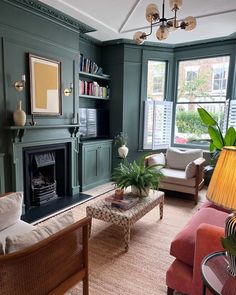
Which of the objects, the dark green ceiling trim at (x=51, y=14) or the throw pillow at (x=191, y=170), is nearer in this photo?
the dark green ceiling trim at (x=51, y=14)

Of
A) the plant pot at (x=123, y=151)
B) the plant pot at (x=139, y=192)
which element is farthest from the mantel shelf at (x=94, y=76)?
the plant pot at (x=139, y=192)

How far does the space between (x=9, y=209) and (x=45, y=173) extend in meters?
2.00

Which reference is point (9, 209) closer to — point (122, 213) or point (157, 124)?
point (122, 213)

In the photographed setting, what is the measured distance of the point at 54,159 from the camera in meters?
3.88

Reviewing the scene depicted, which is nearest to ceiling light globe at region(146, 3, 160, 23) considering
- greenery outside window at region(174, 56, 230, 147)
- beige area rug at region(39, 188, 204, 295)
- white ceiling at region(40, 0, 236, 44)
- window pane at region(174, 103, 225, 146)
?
white ceiling at region(40, 0, 236, 44)

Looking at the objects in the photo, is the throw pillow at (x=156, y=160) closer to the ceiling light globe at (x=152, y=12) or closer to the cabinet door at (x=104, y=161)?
the cabinet door at (x=104, y=161)

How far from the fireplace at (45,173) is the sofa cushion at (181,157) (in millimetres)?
2004

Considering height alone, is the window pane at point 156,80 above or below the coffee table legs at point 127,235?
above

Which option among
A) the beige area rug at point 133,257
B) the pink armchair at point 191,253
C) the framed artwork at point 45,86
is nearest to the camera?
the pink armchair at point 191,253

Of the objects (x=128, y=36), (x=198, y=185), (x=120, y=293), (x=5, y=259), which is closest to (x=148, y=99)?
(x=128, y=36)

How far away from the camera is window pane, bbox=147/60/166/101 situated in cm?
521

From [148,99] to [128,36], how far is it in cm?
139

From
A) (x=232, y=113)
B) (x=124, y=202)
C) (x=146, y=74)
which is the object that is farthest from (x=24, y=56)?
(x=232, y=113)

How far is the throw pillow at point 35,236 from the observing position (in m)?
1.25
